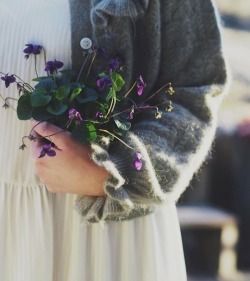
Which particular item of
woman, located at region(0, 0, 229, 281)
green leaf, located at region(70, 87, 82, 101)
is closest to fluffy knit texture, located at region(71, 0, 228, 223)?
woman, located at region(0, 0, 229, 281)

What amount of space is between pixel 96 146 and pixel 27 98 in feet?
0.48

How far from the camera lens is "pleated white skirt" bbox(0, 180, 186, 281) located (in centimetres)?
169

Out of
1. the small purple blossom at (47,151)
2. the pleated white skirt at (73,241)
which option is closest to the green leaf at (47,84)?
the small purple blossom at (47,151)

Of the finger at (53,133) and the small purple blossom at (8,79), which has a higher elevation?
the small purple blossom at (8,79)

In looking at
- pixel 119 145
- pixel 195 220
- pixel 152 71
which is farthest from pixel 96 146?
pixel 195 220

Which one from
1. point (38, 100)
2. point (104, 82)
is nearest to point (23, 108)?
point (38, 100)

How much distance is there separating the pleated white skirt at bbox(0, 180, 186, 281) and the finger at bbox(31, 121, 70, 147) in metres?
0.16

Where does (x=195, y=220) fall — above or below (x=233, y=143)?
below

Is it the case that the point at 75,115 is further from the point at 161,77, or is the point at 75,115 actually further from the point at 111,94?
the point at 161,77

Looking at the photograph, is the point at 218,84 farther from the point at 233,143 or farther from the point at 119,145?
the point at 233,143

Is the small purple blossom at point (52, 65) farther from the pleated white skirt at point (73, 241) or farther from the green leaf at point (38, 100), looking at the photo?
the pleated white skirt at point (73, 241)

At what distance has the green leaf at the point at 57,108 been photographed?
1.54 meters

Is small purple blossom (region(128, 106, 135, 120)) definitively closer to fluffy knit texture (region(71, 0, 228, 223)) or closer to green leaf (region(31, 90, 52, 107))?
fluffy knit texture (region(71, 0, 228, 223))

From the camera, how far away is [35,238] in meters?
1.68
